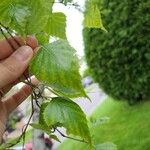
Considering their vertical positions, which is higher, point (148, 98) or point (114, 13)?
point (114, 13)

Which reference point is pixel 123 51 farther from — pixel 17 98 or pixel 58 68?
pixel 58 68

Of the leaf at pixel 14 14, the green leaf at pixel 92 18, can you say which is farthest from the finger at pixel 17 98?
the leaf at pixel 14 14

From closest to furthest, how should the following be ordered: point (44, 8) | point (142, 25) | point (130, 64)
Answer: point (44, 8) < point (142, 25) < point (130, 64)

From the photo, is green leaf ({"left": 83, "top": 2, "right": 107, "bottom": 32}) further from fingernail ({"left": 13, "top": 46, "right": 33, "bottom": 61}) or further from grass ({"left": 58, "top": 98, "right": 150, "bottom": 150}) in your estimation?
grass ({"left": 58, "top": 98, "right": 150, "bottom": 150})

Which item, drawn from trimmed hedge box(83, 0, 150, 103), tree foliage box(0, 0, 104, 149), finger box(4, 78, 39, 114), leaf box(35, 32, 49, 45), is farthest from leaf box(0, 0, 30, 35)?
trimmed hedge box(83, 0, 150, 103)

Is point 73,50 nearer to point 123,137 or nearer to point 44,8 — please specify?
point 44,8

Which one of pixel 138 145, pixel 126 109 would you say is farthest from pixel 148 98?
pixel 138 145

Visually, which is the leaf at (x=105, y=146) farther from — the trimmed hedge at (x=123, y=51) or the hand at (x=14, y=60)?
the trimmed hedge at (x=123, y=51)
